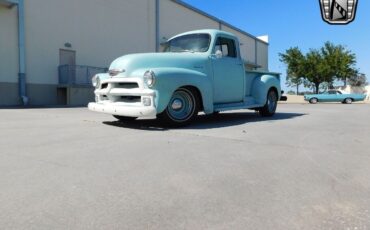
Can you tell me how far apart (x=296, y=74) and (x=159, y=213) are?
51.7 metres

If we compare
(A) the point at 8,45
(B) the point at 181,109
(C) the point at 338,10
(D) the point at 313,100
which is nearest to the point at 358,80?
(D) the point at 313,100

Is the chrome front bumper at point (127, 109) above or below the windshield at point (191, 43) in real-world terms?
below

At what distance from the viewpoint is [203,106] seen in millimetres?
7820

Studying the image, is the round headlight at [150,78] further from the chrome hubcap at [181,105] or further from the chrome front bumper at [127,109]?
the chrome hubcap at [181,105]

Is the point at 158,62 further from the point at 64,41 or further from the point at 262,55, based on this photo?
the point at 262,55

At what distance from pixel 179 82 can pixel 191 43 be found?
175cm

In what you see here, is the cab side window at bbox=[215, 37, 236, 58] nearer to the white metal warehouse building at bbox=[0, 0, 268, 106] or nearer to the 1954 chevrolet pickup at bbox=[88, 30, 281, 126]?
the 1954 chevrolet pickup at bbox=[88, 30, 281, 126]

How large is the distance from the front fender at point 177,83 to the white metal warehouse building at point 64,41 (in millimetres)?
13940

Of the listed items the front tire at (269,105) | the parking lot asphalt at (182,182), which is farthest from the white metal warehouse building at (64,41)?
the parking lot asphalt at (182,182)

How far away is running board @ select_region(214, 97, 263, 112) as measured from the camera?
8485mm

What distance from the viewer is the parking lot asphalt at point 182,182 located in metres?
2.66

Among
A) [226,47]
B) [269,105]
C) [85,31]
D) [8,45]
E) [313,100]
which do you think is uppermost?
[85,31]

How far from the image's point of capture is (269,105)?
10.6 meters

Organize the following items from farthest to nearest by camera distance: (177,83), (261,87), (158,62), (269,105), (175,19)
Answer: (175,19) < (269,105) < (261,87) < (158,62) < (177,83)
